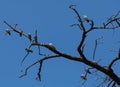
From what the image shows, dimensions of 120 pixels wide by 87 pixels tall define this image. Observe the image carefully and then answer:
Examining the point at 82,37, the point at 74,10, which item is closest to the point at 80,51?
the point at 82,37

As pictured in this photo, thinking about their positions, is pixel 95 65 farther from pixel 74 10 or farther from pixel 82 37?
pixel 74 10

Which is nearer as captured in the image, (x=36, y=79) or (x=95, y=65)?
(x=95, y=65)

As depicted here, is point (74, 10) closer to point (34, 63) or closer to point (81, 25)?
point (81, 25)

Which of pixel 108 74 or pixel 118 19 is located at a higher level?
pixel 118 19

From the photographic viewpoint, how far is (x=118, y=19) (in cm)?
994

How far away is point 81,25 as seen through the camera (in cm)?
974

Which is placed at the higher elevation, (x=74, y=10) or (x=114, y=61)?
(x=74, y=10)

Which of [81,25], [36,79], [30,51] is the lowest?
[36,79]

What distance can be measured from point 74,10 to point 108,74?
162cm

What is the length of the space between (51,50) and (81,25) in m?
0.96

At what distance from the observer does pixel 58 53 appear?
10.0 meters

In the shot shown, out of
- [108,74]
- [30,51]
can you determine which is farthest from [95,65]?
[30,51]

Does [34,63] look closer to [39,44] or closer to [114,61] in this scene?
[39,44]

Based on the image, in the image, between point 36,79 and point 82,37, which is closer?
point 82,37
